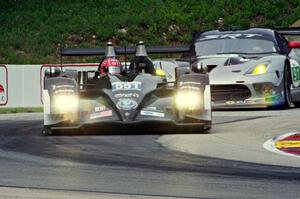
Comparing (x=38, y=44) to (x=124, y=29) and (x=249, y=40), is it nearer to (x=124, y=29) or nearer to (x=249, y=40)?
(x=124, y=29)

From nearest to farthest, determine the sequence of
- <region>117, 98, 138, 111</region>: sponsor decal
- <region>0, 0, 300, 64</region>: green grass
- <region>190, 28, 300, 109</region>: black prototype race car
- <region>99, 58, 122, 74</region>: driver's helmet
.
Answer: <region>117, 98, 138, 111</region>: sponsor decal → <region>99, 58, 122, 74</region>: driver's helmet → <region>190, 28, 300, 109</region>: black prototype race car → <region>0, 0, 300, 64</region>: green grass

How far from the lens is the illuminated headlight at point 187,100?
36.9ft

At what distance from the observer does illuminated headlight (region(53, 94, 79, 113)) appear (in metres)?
11.3

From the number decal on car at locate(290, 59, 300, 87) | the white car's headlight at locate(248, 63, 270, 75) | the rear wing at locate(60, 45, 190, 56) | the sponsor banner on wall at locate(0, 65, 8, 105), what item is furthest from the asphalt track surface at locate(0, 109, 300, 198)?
the sponsor banner on wall at locate(0, 65, 8, 105)

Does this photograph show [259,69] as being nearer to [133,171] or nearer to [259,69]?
[259,69]

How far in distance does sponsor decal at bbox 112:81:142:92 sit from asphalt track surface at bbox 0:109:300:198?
0.87 meters

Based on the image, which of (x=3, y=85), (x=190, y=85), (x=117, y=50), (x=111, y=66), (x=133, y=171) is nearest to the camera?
(x=133, y=171)

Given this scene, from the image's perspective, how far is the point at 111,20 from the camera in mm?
32688

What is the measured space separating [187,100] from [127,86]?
0.74 meters

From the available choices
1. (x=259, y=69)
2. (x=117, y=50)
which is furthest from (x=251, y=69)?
(x=117, y=50)

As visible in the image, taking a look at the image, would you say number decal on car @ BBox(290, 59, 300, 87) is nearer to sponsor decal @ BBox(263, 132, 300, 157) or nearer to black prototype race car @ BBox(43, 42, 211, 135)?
black prototype race car @ BBox(43, 42, 211, 135)

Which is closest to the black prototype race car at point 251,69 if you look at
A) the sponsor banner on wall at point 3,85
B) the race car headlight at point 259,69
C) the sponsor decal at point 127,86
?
the race car headlight at point 259,69

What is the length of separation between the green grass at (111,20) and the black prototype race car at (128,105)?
57.8 feet

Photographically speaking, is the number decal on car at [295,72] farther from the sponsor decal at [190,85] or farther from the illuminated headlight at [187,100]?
the illuminated headlight at [187,100]
